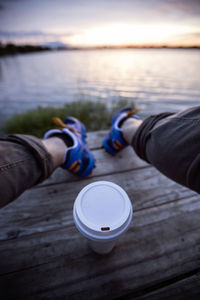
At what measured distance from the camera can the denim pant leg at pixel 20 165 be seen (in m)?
0.58

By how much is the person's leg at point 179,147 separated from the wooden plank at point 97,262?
0.34m

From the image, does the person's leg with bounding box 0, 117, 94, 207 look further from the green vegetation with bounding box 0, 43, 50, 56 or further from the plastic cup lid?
the green vegetation with bounding box 0, 43, 50, 56

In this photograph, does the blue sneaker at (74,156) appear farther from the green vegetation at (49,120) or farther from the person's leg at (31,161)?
the green vegetation at (49,120)

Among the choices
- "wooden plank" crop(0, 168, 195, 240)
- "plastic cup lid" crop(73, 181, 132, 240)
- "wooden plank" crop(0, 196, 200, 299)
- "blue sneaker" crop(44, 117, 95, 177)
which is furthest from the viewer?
"blue sneaker" crop(44, 117, 95, 177)

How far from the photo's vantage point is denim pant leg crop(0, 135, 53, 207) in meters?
0.58

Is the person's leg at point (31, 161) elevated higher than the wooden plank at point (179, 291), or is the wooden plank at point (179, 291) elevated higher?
the person's leg at point (31, 161)

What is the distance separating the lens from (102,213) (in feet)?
1.59

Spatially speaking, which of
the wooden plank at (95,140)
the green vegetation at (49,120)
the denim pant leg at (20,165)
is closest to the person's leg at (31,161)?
the denim pant leg at (20,165)

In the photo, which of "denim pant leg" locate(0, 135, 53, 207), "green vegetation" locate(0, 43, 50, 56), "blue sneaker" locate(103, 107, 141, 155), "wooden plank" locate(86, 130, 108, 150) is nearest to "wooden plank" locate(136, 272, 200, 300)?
"denim pant leg" locate(0, 135, 53, 207)

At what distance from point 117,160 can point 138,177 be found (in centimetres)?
22

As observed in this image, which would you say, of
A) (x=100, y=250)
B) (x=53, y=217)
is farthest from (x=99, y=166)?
(x=100, y=250)

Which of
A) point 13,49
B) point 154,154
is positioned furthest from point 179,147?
point 13,49

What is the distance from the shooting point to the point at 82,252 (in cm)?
66

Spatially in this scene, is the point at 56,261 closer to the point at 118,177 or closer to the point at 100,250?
the point at 100,250
